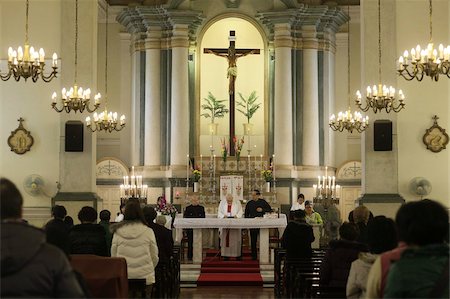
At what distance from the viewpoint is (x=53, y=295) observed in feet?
14.1

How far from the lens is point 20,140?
53.1 ft

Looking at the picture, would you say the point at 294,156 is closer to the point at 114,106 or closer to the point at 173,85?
the point at 173,85

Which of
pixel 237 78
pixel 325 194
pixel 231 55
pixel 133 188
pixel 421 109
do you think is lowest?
pixel 325 194

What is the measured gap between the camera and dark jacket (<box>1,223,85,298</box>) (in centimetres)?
421

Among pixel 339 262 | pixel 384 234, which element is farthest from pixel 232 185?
pixel 384 234

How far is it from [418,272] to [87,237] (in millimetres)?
5933

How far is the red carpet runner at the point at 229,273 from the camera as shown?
1552 cm

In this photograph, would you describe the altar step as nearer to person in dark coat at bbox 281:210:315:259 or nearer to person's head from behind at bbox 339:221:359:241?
person in dark coat at bbox 281:210:315:259

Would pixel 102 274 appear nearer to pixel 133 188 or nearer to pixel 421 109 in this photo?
pixel 421 109

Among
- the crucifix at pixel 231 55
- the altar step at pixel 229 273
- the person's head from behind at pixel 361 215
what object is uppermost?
the crucifix at pixel 231 55

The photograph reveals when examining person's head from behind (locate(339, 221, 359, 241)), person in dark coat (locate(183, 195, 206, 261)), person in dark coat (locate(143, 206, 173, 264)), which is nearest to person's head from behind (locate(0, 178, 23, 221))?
person's head from behind (locate(339, 221, 359, 241))

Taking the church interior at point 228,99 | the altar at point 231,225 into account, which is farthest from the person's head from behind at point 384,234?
the church interior at point 228,99

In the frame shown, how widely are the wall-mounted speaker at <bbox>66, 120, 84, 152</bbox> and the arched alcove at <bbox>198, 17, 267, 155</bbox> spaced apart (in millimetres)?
8296

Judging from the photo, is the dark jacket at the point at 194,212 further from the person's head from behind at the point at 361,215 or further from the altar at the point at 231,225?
the person's head from behind at the point at 361,215
